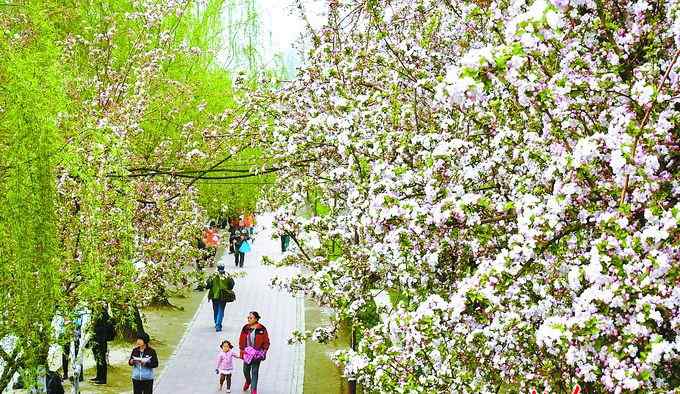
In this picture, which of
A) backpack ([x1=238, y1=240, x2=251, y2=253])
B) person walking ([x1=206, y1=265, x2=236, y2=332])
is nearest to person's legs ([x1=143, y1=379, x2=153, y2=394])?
person walking ([x1=206, y1=265, x2=236, y2=332])

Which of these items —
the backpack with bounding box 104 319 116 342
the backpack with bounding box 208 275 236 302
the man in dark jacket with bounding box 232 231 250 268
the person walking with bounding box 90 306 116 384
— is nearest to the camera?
the person walking with bounding box 90 306 116 384

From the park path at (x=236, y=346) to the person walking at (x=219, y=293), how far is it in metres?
0.42

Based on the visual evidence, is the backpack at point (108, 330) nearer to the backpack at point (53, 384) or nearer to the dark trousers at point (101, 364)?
the dark trousers at point (101, 364)

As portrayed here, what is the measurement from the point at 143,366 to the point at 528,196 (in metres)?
9.41

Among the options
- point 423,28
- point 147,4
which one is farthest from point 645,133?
point 147,4

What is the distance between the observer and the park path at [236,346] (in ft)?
54.7

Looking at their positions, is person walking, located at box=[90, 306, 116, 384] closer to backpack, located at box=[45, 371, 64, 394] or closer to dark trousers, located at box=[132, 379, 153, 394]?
dark trousers, located at box=[132, 379, 153, 394]

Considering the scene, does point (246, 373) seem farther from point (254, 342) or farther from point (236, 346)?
point (236, 346)

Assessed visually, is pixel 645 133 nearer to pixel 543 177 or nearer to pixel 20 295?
pixel 543 177

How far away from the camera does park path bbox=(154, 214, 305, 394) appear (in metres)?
16.7

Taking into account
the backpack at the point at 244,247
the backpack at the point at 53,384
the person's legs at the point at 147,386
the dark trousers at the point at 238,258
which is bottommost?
the person's legs at the point at 147,386

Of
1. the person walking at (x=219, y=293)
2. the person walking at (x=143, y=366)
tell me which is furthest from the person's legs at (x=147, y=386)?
the person walking at (x=219, y=293)

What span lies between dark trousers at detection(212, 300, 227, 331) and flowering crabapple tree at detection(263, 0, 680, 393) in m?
11.8

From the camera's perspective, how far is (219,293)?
2152 cm
